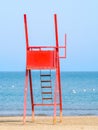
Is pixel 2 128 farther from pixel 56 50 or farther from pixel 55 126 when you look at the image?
pixel 56 50

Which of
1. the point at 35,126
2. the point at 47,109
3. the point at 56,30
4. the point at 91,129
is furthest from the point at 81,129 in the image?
the point at 47,109

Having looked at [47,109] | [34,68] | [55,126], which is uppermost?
[34,68]

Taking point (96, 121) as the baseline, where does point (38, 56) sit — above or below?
above

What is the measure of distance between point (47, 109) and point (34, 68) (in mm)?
18272

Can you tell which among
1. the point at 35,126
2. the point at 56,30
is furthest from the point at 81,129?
the point at 56,30

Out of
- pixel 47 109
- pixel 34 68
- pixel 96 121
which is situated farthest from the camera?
pixel 47 109

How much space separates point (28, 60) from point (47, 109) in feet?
59.7

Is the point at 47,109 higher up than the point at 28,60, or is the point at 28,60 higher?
the point at 28,60

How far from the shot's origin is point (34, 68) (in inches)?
1154

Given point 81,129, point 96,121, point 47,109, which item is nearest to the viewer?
point 81,129

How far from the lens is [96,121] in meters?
33.4

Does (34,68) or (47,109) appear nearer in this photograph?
(34,68)

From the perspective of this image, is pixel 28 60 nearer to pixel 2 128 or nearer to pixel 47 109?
pixel 2 128

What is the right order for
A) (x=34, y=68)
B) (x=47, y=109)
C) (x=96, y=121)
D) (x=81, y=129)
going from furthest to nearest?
(x=47, y=109) → (x=96, y=121) → (x=34, y=68) → (x=81, y=129)
